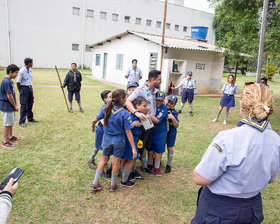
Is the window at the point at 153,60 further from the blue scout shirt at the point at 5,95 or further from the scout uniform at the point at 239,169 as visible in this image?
the scout uniform at the point at 239,169

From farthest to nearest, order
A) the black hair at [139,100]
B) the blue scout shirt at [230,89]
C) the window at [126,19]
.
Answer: the window at [126,19], the blue scout shirt at [230,89], the black hair at [139,100]

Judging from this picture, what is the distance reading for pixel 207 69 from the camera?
15336 mm

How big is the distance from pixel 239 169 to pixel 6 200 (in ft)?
5.20

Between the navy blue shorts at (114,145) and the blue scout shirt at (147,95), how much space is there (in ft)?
2.59

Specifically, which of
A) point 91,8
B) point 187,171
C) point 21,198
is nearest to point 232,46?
point 187,171

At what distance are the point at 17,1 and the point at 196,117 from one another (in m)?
23.2

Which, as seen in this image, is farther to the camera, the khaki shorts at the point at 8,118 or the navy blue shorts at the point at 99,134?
the khaki shorts at the point at 8,118

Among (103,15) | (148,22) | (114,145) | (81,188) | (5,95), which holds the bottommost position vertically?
(81,188)

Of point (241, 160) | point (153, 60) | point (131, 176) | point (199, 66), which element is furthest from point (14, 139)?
point (199, 66)

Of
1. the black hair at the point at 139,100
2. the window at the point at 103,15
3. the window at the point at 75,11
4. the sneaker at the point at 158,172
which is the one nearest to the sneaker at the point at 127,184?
the sneaker at the point at 158,172

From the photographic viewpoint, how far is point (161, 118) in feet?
12.5

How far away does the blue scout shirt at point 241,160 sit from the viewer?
1.49 metres

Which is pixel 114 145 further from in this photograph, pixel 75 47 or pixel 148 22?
pixel 148 22

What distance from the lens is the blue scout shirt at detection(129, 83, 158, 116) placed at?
12.2ft
